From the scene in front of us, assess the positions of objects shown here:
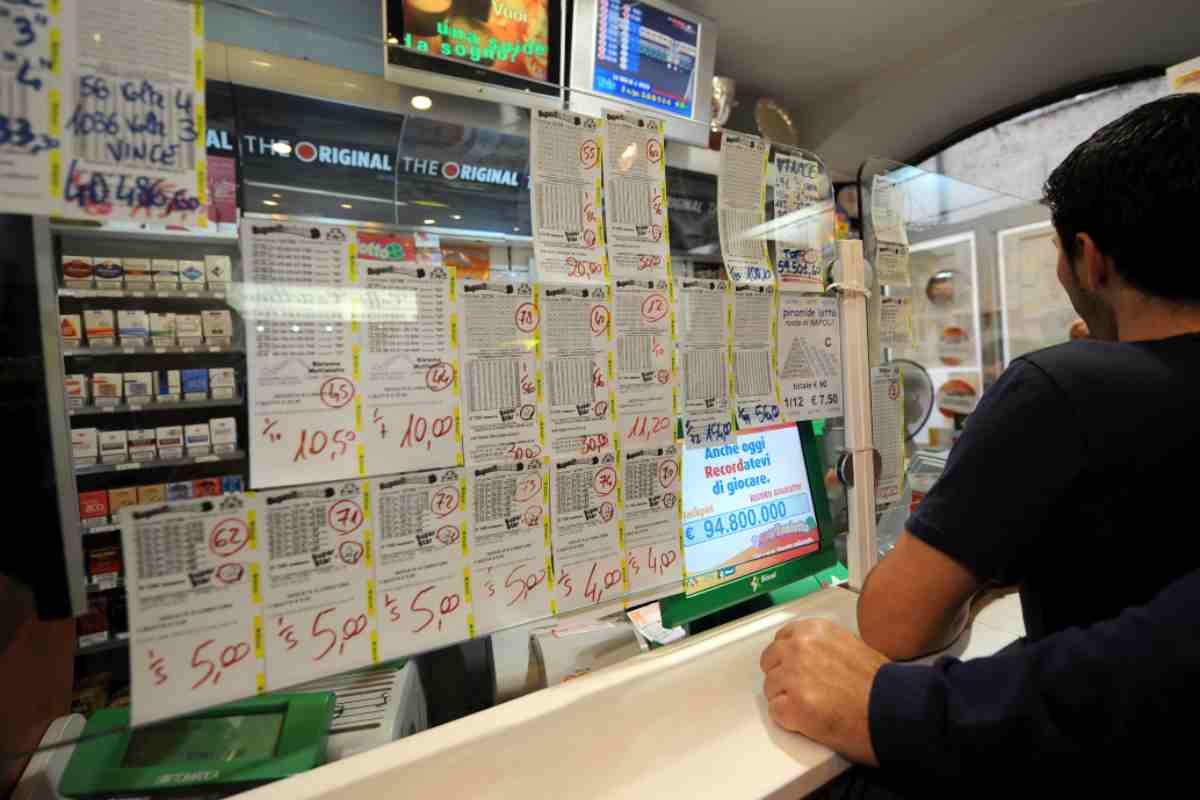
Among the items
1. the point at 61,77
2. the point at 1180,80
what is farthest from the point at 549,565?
the point at 1180,80

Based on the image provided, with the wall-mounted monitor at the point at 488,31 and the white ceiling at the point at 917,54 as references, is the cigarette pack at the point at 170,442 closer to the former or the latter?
the wall-mounted monitor at the point at 488,31

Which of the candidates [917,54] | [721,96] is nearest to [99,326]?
[721,96]

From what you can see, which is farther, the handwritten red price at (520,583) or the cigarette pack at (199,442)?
the handwritten red price at (520,583)

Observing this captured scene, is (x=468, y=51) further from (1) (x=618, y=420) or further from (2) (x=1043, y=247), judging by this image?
(2) (x=1043, y=247)

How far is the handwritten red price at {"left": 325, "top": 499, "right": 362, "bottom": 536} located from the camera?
2.28 ft

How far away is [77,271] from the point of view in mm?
713

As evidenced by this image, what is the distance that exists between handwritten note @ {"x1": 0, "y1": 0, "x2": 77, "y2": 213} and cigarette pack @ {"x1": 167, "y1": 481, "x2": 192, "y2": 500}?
32 centimetres

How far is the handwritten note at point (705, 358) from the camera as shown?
962 mm

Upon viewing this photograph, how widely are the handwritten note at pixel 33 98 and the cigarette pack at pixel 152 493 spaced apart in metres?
0.32

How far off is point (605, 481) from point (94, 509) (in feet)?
2.51

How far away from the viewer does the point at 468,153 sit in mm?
861

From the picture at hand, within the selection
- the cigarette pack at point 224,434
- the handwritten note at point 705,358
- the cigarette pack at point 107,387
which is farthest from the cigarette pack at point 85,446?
the handwritten note at point 705,358

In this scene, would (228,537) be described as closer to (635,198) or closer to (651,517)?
(651,517)

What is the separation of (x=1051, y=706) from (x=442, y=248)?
3.08ft
